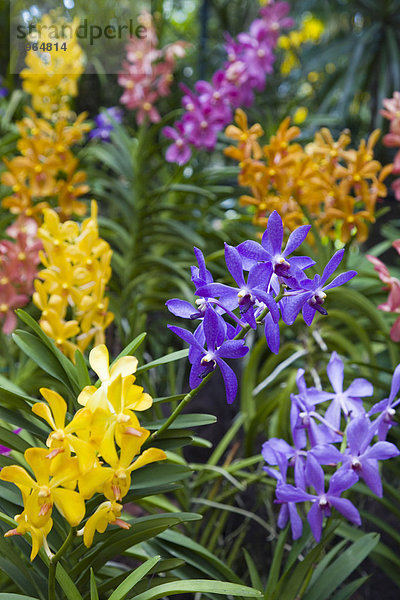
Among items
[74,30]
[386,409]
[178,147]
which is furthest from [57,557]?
[74,30]

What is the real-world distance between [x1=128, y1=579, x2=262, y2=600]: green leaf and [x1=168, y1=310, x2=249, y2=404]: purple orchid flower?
0.17 metres

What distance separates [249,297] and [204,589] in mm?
269

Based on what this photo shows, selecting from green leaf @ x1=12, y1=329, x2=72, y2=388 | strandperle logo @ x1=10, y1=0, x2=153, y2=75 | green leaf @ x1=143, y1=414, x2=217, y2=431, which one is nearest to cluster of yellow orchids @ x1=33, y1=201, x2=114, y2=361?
green leaf @ x1=12, y1=329, x2=72, y2=388

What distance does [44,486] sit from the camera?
483mm

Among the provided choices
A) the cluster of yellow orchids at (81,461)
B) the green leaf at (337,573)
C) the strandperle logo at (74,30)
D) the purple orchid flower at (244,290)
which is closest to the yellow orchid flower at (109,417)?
the cluster of yellow orchids at (81,461)

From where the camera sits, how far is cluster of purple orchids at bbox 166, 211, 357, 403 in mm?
504

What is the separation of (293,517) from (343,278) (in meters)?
0.34

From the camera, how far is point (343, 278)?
1.68 ft

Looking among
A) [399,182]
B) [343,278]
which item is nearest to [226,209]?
[399,182]

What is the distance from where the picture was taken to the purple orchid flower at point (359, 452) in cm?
64

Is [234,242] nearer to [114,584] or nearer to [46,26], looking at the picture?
[46,26]

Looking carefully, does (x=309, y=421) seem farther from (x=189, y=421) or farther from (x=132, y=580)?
(x=132, y=580)

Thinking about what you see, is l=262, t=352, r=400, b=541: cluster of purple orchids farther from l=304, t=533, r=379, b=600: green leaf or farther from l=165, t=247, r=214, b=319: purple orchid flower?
l=165, t=247, r=214, b=319: purple orchid flower

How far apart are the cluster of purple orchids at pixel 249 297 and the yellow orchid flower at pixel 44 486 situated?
0.45 ft
